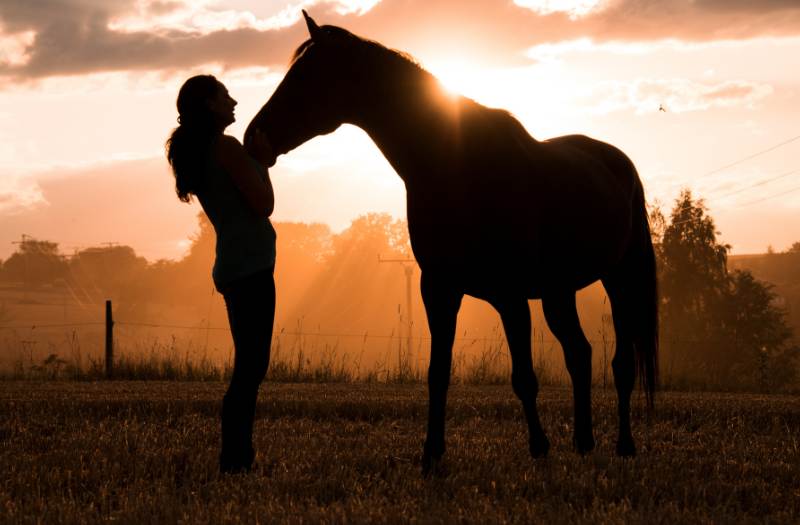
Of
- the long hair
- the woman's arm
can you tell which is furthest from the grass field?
the long hair

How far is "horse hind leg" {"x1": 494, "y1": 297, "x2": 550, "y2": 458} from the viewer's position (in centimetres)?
555

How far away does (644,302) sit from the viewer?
7609 mm

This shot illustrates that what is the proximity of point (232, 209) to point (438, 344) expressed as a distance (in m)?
1.67

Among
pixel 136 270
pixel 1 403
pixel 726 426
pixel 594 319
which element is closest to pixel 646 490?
pixel 726 426

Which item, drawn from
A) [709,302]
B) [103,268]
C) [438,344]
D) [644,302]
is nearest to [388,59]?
[438,344]

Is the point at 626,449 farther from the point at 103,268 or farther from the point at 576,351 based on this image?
the point at 103,268

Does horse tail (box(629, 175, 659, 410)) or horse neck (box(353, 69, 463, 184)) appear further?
horse tail (box(629, 175, 659, 410))

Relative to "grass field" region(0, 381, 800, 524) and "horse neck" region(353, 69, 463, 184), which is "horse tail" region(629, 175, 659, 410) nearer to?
"grass field" region(0, 381, 800, 524)

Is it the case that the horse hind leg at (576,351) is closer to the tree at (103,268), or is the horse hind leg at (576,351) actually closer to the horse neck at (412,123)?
the horse neck at (412,123)

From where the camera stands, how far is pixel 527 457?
20.3ft

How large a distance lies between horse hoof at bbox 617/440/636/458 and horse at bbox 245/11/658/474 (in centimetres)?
89

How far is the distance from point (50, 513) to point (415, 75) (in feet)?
11.2

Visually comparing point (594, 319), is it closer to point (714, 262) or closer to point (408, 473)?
point (714, 262)

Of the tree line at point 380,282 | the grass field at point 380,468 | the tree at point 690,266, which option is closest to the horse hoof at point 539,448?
the grass field at point 380,468
